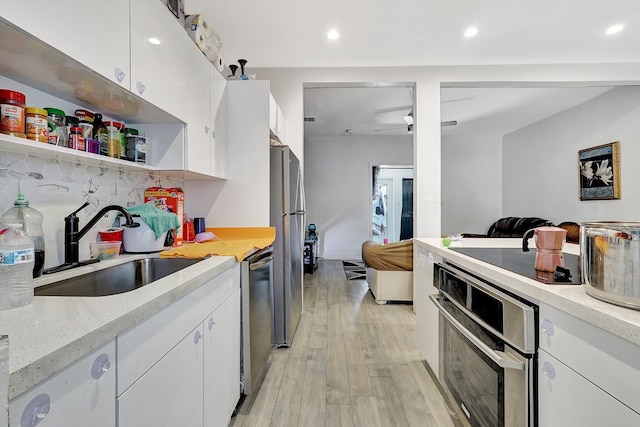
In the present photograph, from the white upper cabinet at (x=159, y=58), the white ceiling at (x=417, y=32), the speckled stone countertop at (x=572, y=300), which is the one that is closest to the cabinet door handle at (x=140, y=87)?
the white upper cabinet at (x=159, y=58)

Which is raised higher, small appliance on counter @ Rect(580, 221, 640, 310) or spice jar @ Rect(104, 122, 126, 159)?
spice jar @ Rect(104, 122, 126, 159)

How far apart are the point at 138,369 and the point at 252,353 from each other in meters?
0.98

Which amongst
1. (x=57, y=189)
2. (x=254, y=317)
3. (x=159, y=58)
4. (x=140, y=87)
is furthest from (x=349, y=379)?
(x=159, y=58)

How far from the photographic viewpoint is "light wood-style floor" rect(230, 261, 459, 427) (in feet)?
5.29

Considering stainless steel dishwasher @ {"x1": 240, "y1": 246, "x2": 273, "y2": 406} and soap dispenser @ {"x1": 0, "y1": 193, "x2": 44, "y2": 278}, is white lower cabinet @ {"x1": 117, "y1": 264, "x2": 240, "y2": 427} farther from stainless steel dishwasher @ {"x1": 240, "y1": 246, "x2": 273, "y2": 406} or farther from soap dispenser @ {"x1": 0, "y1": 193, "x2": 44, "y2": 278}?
soap dispenser @ {"x1": 0, "y1": 193, "x2": 44, "y2": 278}

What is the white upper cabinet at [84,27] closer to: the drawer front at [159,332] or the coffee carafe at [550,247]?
the drawer front at [159,332]

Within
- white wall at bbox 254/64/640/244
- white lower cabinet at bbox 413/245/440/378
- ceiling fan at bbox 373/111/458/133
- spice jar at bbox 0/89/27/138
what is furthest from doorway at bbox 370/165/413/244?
spice jar at bbox 0/89/27/138

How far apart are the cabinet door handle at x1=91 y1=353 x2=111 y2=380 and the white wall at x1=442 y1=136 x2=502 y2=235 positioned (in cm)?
668

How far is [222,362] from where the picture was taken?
138 centimetres

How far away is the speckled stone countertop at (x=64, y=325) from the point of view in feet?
1.63

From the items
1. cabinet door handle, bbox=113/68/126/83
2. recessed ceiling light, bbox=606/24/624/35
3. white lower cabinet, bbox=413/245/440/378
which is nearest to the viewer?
→ cabinet door handle, bbox=113/68/126/83

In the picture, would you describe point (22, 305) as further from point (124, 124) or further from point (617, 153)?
point (617, 153)

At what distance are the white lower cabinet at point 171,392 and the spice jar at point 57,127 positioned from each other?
912 mm

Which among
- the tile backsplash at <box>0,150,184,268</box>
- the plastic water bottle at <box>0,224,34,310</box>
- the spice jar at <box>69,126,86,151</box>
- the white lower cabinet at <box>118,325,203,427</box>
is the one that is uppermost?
the spice jar at <box>69,126,86,151</box>
